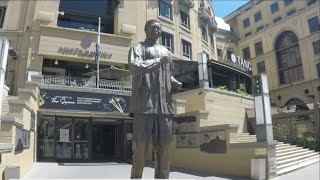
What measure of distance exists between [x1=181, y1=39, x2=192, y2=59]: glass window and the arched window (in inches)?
872

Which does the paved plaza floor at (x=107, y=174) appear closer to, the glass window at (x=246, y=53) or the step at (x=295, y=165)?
the step at (x=295, y=165)

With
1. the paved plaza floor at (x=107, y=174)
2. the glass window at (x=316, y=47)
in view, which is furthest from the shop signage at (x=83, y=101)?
the glass window at (x=316, y=47)

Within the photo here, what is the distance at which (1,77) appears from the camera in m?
4.96

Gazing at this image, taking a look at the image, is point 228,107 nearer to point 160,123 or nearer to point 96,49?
point 96,49

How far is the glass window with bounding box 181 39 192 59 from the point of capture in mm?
29219

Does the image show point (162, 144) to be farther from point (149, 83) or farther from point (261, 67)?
point (261, 67)

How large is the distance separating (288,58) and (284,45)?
79.3 inches

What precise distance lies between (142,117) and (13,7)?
912 inches

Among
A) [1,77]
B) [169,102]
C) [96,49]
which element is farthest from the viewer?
[96,49]

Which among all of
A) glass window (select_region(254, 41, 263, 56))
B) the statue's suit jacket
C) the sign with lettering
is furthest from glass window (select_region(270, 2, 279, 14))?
the statue's suit jacket

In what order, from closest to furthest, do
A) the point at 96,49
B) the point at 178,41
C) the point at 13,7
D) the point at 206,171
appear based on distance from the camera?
the point at 206,171 < the point at 96,49 < the point at 13,7 < the point at 178,41

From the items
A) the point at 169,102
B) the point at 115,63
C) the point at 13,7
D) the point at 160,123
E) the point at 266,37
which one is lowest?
the point at 160,123

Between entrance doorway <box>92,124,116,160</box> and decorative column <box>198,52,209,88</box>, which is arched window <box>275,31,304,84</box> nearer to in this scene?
decorative column <box>198,52,209,88</box>

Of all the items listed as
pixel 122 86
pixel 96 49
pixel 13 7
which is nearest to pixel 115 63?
pixel 96 49
